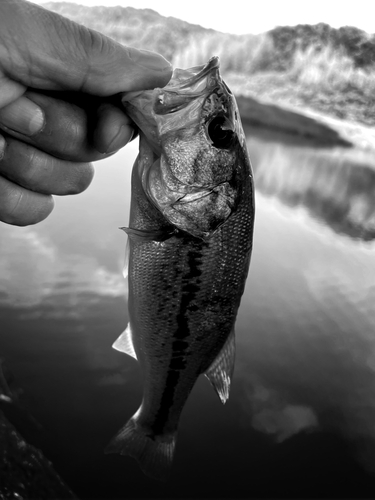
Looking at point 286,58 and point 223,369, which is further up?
point 286,58

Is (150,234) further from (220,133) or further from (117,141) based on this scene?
(220,133)

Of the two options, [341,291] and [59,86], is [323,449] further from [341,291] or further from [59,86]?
[59,86]

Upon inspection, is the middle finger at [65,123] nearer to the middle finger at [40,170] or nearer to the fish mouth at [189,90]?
the middle finger at [40,170]

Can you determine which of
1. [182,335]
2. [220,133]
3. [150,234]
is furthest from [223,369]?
[220,133]

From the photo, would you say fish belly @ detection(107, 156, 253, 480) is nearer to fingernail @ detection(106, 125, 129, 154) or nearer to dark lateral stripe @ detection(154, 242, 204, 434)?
dark lateral stripe @ detection(154, 242, 204, 434)

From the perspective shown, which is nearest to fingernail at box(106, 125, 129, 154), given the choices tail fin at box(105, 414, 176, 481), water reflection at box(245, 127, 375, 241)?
tail fin at box(105, 414, 176, 481)

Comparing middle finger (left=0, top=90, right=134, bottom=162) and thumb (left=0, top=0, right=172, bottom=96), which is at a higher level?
Answer: thumb (left=0, top=0, right=172, bottom=96)
